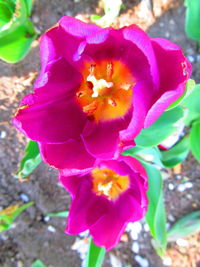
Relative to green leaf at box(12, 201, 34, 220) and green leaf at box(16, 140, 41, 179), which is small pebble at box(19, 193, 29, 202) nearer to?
green leaf at box(12, 201, 34, 220)

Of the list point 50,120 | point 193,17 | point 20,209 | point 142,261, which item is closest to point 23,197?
point 20,209

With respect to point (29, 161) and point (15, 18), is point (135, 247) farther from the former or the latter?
point (15, 18)

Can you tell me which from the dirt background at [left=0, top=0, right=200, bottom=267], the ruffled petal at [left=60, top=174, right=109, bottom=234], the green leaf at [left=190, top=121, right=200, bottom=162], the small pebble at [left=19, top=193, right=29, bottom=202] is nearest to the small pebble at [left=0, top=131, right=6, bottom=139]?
the dirt background at [left=0, top=0, right=200, bottom=267]

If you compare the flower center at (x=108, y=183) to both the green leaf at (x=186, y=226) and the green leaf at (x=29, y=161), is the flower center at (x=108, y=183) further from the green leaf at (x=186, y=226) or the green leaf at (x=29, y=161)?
the green leaf at (x=186, y=226)

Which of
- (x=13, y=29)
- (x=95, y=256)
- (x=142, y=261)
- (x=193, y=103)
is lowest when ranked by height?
Result: (x=142, y=261)

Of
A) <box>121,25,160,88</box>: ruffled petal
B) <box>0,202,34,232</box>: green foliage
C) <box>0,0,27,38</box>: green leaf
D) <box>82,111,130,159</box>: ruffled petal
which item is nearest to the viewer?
<box>121,25,160,88</box>: ruffled petal

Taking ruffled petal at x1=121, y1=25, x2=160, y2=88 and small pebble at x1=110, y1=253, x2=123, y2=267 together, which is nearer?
ruffled petal at x1=121, y1=25, x2=160, y2=88

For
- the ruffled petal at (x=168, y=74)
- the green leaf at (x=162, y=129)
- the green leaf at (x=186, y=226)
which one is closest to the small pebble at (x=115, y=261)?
the green leaf at (x=186, y=226)
